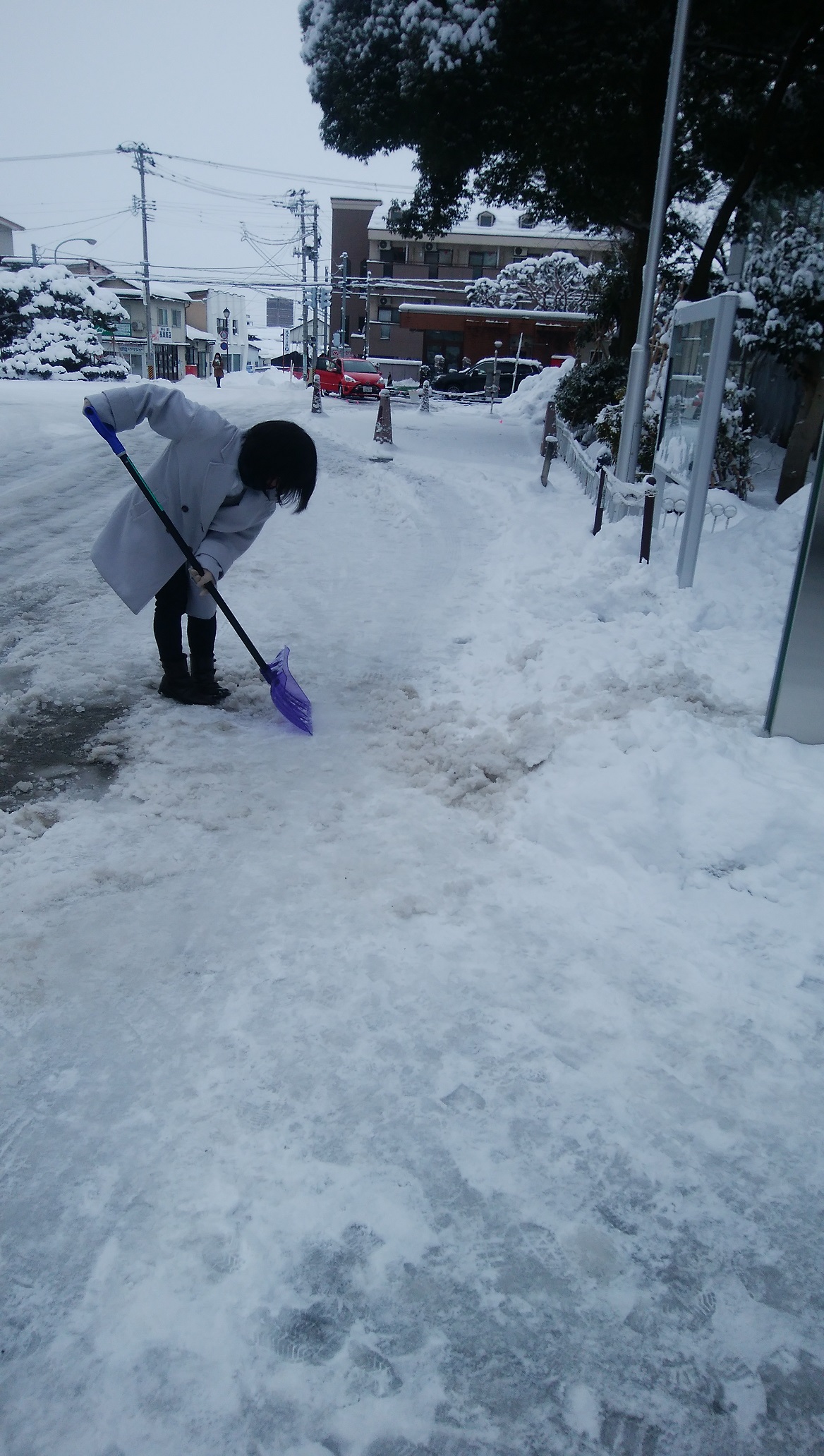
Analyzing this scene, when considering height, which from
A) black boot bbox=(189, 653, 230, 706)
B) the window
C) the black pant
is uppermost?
the window

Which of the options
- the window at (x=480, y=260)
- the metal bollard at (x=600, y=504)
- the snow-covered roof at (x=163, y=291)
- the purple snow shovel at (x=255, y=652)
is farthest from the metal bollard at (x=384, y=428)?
A: the snow-covered roof at (x=163, y=291)

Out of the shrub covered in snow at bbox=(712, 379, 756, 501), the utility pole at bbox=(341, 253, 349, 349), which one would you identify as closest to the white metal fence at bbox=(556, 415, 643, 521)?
the shrub covered in snow at bbox=(712, 379, 756, 501)

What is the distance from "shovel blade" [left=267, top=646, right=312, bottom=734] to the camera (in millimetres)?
4059

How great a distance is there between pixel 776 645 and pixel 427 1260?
390 cm

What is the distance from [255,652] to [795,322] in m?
8.17

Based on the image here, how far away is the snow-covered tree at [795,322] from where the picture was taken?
30.1 feet

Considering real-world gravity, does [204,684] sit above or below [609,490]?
below

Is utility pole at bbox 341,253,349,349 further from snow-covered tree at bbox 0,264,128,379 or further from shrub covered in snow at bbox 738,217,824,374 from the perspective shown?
shrub covered in snow at bbox 738,217,824,374

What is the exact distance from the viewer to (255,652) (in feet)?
13.9

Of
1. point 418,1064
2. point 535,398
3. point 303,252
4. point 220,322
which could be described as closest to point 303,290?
point 303,252

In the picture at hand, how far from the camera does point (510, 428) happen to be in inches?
783

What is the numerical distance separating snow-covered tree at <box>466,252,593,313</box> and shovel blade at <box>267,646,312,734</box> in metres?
32.9

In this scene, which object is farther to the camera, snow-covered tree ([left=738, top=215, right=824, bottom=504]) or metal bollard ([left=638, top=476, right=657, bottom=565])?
snow-covered tree ([left=738, top=215, right=824, bottom=504])

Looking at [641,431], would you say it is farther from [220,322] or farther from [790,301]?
[220,322]
